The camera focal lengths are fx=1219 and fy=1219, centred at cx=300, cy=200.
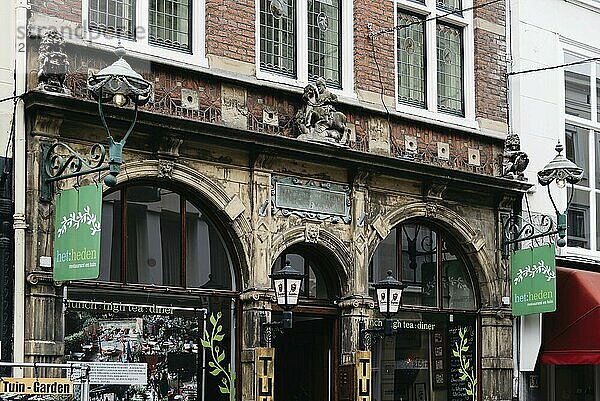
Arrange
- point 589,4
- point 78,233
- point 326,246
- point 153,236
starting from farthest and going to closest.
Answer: point 589,4 < point 326,246 < point 153,236 < point 78,233

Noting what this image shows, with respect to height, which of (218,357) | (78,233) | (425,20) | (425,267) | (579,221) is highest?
(425,20)

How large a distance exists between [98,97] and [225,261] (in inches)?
115

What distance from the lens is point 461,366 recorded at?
1614cm

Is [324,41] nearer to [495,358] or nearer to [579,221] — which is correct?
[495,358]

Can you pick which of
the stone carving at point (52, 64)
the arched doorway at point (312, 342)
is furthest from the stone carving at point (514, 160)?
the stone carving at point (52, 64)

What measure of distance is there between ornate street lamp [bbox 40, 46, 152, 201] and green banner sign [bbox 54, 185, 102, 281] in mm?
198

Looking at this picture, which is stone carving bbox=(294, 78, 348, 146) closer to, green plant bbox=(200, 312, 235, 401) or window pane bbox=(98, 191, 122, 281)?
green plant bbox=(200, 312, 235, 401)

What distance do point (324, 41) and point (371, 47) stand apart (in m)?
0.68

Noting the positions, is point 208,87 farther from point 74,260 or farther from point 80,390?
point 80,390

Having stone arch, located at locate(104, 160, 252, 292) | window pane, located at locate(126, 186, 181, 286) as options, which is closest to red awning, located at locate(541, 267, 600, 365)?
stone arch, located at locate(104, 160, 252, 292)

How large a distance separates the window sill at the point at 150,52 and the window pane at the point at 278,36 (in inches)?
41.4

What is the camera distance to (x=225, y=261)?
13727 millimetres

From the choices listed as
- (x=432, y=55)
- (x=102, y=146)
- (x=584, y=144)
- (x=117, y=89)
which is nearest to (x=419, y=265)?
(x=432, y=55)

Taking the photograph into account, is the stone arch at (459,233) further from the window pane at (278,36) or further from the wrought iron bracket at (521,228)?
the window pane at (278,36)
